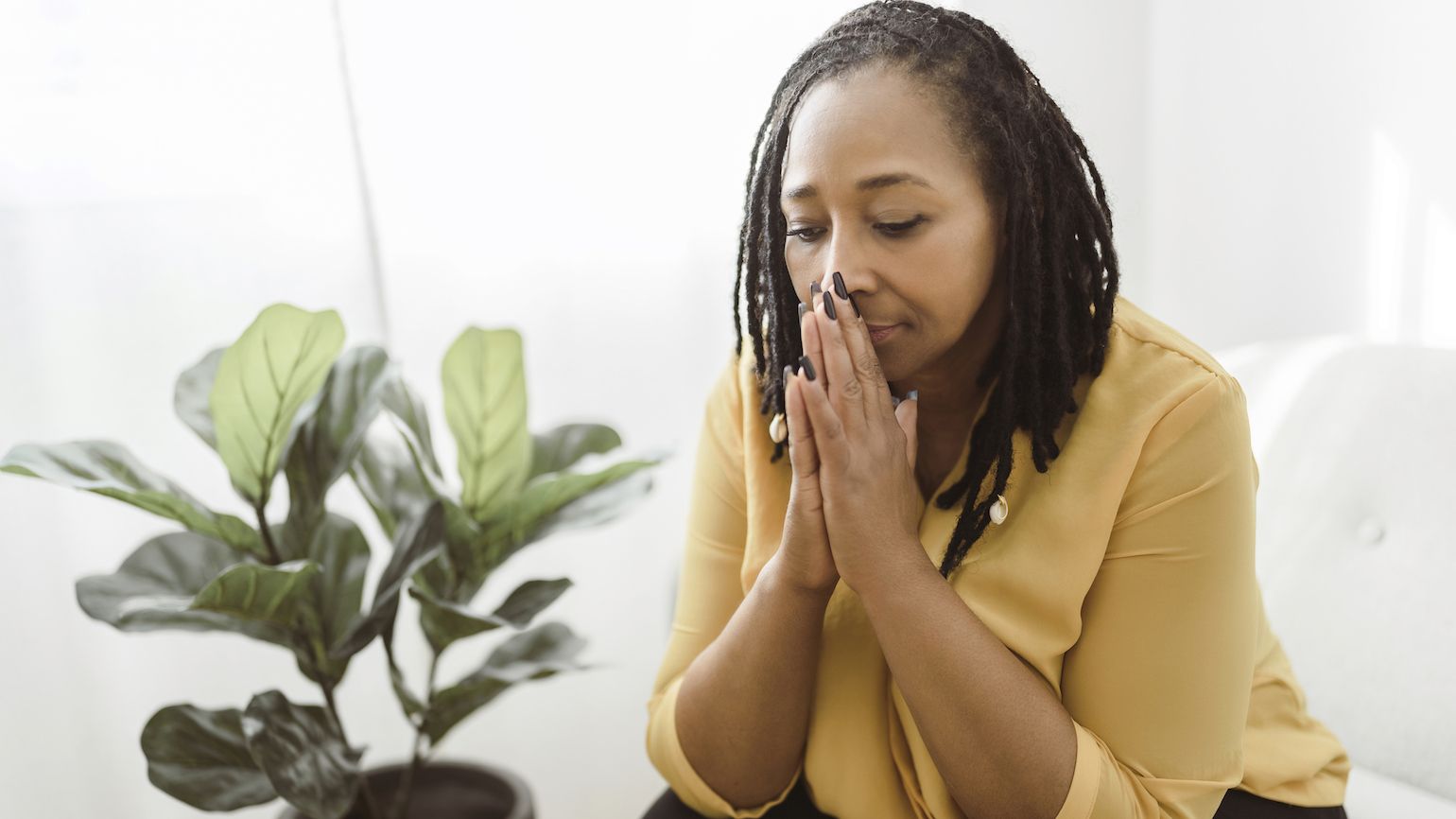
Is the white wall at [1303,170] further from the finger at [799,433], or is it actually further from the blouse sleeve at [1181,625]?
the finger at [799,433]

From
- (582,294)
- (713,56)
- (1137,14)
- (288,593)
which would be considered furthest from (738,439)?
(1137,14)

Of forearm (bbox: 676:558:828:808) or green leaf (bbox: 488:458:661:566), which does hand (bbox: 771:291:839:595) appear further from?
green leaf (bbox: 488:458:661:566)

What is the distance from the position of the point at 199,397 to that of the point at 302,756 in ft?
1.21

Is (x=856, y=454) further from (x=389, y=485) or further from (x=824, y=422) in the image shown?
(x=389, y=485)

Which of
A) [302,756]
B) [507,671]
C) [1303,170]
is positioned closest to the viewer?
[302,756]

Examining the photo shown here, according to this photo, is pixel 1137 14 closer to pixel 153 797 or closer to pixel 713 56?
pixel 713 56

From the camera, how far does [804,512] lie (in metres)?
0.95

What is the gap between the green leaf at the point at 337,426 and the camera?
1163 millimetres

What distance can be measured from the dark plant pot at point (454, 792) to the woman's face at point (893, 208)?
2.37ft

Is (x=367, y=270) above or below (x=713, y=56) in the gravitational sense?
below

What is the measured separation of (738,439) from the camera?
1.13 meters

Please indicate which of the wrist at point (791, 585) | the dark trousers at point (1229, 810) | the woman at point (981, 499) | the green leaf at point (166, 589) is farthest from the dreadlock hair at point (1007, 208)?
the green leaf at point (166, 589)

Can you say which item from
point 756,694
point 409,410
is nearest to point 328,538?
point 409,410

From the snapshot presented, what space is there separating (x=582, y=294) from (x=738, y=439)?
665 mm
